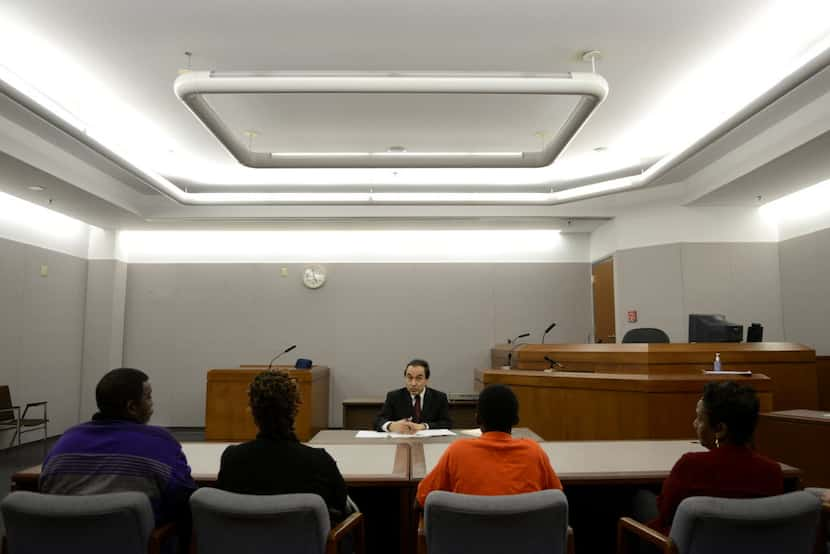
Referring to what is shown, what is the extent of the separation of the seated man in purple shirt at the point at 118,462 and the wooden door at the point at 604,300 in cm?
711

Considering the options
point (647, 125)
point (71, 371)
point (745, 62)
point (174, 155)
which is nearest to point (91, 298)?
point (71, 371)

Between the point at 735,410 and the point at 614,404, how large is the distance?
2397 millimetres

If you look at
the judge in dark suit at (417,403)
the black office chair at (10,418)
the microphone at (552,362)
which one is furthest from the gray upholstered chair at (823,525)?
the black office chair at (10,418)

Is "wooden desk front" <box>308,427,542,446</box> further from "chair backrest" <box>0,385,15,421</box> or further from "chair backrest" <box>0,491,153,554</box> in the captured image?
"chair backrest" <box>0,385,15,421</box>

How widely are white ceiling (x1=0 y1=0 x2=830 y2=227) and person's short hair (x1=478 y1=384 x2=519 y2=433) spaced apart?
2.79 metres

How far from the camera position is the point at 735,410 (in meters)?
2.21

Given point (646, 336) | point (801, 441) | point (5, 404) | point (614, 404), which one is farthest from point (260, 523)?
point (5, 404)

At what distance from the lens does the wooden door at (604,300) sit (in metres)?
8.37

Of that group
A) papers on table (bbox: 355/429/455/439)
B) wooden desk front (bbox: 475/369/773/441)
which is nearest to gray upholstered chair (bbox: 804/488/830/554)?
papers on table (bbox: 355/429/455/439)

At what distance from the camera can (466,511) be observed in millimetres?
1827

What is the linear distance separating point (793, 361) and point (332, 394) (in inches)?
240

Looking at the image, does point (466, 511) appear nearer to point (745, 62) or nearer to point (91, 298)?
point (745, 62)

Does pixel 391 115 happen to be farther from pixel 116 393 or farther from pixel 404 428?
pixel 116 393

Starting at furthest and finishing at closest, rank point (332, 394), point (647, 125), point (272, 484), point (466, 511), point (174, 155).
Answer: point (332, 394) → point (174, 155) → point (647, 125) → point (272, 484) → point (466, 511)
